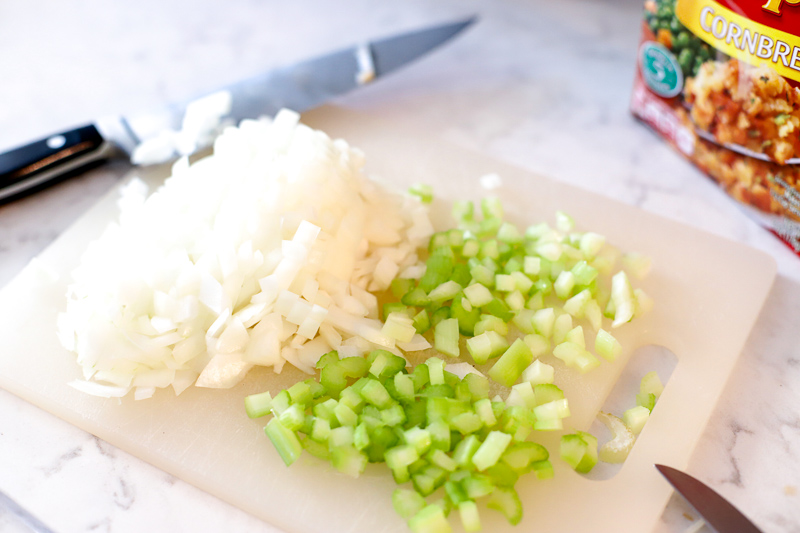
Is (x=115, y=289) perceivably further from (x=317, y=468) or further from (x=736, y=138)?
(x=736, y=138)

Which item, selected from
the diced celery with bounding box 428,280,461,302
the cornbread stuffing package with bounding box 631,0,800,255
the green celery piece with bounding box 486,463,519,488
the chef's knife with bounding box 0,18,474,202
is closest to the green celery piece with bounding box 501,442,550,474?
the green celery piece with bounding box 486,463,519,488

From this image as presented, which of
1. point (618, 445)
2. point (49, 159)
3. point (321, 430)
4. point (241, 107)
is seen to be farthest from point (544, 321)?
point (49, 159)

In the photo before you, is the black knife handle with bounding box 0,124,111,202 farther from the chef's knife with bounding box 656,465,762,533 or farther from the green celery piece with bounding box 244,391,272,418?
the chef's knife with bounding box 656,465,762,533

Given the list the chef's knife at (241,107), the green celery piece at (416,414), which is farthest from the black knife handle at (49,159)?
the green celery piece at (416,414)

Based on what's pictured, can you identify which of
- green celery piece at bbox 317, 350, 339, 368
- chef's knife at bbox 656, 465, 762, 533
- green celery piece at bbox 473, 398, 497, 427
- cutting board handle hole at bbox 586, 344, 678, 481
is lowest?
A: cutting board handle hole at bbox 586, 344, 678, 481

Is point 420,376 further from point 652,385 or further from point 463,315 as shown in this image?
point 652,385

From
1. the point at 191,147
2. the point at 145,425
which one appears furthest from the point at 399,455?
the point at 191,147
